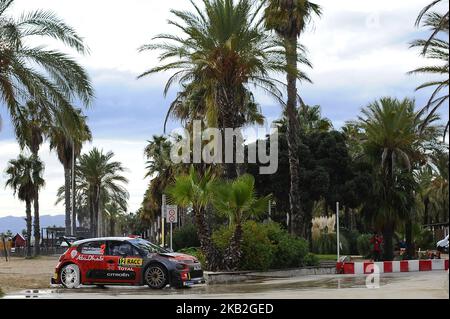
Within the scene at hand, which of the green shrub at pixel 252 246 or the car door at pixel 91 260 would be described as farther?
the green shrub at pixel 252 246

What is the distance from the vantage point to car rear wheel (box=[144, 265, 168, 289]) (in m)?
20.7

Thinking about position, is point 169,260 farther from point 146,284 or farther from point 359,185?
point 359,185

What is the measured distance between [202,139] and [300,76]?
12.3 meters

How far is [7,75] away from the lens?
20.9m

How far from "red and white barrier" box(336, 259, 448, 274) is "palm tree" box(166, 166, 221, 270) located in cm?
564

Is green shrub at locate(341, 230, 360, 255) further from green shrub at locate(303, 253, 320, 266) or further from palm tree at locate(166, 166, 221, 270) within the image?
palm tree at locate(166, 166, 221, 270)

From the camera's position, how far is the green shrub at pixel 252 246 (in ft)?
86.4

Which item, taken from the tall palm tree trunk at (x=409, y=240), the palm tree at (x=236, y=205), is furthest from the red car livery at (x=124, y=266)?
the tall palm tree trunk at (x=409, y=240)

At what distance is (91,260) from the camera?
70.5 feet

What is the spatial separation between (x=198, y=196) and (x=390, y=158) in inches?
707

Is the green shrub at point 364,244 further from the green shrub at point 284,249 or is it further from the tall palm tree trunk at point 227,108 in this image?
the tall palm tree trunk at point 227,108

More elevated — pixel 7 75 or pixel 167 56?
pixel 167 56

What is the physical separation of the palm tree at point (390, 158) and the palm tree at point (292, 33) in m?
5.25
